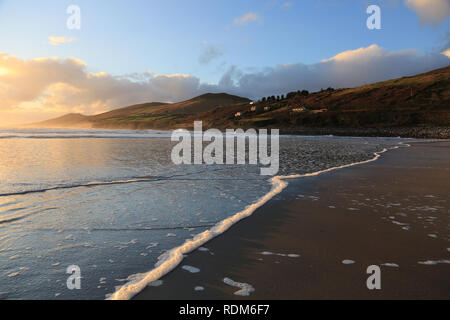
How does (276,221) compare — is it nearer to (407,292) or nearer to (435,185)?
(407,292)

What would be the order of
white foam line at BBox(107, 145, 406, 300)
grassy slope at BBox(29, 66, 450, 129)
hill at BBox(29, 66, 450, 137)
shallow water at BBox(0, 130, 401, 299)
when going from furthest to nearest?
grassy slope at BBox(29, 66, 450, 129)
hill at BBox(29, 66, 450, 137)
shallow water at BBox(0, 130, 401, 299)
white foam line at BBox(107, 145, 406, 300)

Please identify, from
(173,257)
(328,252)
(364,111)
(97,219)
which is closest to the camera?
(173,257)

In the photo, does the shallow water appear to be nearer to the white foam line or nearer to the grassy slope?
the white foam line

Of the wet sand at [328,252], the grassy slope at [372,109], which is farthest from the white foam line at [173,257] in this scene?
the grassy slope at [372,109]

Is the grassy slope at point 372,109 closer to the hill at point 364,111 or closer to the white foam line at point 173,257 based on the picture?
the hill at point 364,111

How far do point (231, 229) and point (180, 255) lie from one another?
1601mm

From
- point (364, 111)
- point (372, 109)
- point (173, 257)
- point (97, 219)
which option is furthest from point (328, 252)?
point (372, 109)

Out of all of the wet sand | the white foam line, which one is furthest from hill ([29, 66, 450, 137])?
the white foam line

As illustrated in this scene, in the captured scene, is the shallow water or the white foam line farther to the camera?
the shallow water

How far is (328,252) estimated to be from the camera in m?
4.73

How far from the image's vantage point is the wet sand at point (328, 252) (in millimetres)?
3574

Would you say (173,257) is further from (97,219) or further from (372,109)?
(372,109)

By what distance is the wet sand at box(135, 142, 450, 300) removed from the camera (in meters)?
3.57
